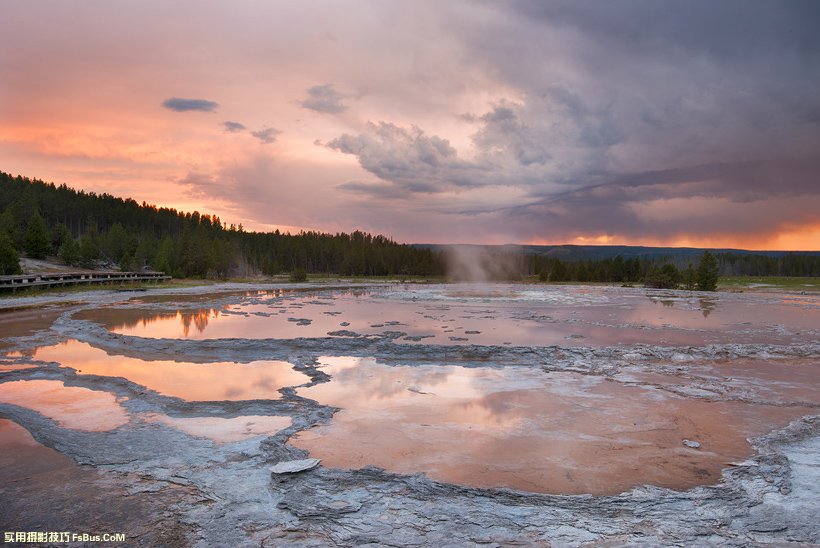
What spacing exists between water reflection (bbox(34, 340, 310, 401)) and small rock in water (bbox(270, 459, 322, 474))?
3.43 metres

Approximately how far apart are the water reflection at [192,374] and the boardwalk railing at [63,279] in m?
21.8

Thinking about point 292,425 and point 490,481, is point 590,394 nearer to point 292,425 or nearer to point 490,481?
point 490,481

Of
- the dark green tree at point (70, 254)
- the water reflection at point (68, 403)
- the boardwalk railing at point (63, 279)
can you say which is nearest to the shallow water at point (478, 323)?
the water reflection at point (68, 403)

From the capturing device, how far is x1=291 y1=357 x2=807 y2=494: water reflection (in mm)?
6184

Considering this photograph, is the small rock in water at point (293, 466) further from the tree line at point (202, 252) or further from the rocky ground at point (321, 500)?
the tree line at point (202, 252)

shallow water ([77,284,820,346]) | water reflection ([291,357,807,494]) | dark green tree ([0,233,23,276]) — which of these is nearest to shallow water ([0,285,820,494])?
water reflection ([291,357,807,494])

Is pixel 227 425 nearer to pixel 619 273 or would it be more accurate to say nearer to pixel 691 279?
pixel 691 279

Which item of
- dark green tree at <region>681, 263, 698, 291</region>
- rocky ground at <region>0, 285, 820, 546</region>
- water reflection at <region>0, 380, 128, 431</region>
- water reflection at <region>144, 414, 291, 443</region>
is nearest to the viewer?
rocky ground at <region>0, 285, 820, 546</region>

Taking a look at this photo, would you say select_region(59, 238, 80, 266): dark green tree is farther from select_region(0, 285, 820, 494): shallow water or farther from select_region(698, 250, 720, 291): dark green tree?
select_region(698, 250, 720, 291): dark green tree

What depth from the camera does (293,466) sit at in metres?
6.15

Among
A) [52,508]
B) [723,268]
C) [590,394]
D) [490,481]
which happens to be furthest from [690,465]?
[723,268]

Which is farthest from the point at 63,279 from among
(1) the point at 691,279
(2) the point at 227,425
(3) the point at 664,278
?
(3) the point at 664,278

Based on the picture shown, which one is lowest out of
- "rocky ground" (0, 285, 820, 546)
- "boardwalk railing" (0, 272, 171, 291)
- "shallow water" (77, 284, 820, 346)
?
"rocky ground" (0, 285, 820, 546)

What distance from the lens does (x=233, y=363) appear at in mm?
13031
